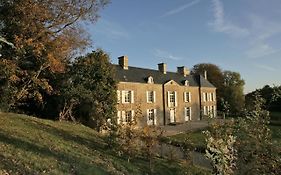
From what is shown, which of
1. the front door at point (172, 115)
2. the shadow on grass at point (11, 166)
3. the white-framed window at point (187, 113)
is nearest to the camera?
the shadow on grass at point (11, 166)

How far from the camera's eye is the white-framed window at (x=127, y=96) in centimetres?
3796

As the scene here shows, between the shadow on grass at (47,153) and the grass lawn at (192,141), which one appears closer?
the shadow on grass at (47,153)

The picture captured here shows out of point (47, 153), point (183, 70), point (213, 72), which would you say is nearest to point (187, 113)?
point (183, 70)

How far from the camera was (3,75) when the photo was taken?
1897cm

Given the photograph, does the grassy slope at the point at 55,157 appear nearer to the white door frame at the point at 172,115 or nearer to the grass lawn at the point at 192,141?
the grass lawn at the point at 192,141

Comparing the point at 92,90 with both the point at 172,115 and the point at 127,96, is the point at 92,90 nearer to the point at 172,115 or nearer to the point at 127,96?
the point at 127,96

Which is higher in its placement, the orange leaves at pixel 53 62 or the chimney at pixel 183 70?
the chimney at pixel 183 70

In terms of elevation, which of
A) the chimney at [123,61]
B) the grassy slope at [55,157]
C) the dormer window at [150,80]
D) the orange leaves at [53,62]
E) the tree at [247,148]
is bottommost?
the grassy slope at [55,157]

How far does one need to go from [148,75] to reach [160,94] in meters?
3.05

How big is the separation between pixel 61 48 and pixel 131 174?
9827 mm

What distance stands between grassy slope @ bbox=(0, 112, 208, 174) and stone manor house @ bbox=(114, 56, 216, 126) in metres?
17.3

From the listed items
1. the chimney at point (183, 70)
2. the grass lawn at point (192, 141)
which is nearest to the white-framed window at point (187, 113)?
the chimney at point (183, 70)

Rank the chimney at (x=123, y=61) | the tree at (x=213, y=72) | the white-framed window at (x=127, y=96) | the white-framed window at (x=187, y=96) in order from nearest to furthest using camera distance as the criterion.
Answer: the white-framed window at (x=127, y=96) < the chimney at (x=123, y=61) < the white-framed window at (x=187, y=96) < the tree at (x=213, y=72)

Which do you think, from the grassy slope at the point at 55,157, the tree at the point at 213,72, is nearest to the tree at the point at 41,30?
the grassy slope at the point at 55,157
